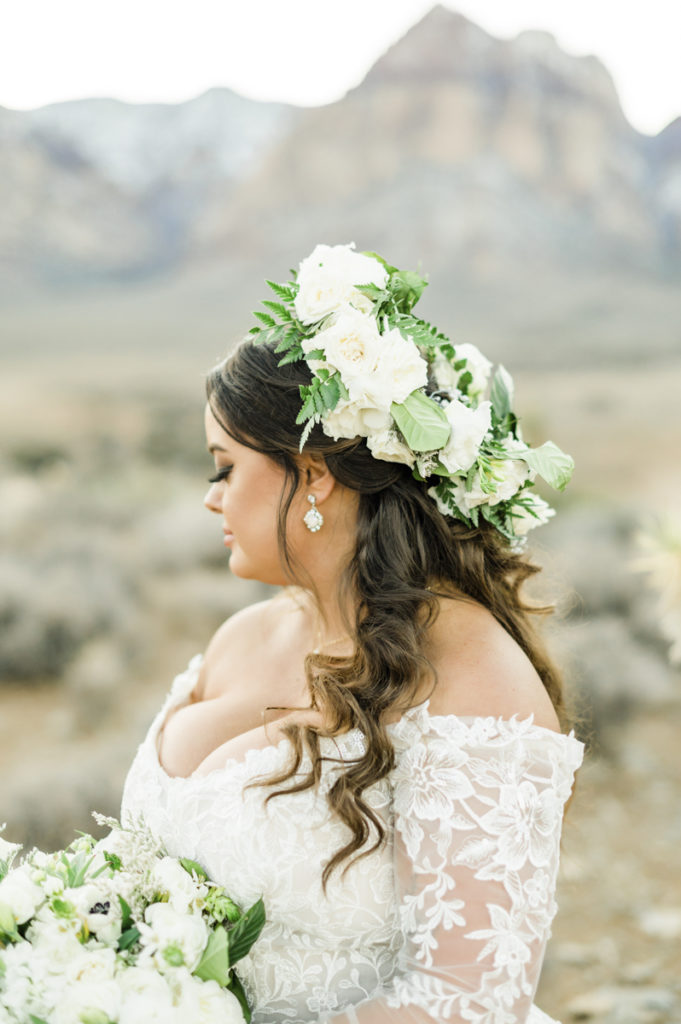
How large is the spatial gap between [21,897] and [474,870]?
777mm

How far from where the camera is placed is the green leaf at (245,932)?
1.62 metres

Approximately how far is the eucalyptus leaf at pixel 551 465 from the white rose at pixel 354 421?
387 mm

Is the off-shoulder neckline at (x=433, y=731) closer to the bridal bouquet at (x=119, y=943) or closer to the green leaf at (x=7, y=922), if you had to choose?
the bridal bouquet at (x=119, y=943)

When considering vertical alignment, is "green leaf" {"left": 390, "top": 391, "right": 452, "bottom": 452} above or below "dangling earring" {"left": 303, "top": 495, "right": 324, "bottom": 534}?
above

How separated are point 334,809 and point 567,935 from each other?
10.9 feet

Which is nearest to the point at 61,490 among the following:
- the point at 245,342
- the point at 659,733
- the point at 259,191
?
the point at 659,733

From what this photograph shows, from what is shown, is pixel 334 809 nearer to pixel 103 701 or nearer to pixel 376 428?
pixel 376 428

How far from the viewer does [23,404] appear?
16969mm

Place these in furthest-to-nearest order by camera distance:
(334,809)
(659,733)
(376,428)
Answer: (659,733) → (376,428) → (334,809)

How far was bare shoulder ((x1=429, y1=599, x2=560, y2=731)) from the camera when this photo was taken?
5.56 feet

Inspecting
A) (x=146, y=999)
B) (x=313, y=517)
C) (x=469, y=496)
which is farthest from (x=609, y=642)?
(x=146, y=999)

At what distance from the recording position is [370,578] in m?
2.00

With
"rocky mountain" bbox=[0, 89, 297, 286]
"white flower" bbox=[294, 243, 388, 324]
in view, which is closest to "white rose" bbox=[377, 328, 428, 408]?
"white flower" bbox=[294, 243, 388, 324]

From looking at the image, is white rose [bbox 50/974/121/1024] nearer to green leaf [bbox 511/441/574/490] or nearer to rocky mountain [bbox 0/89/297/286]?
green leaf [bbox 511/441/574/490]
